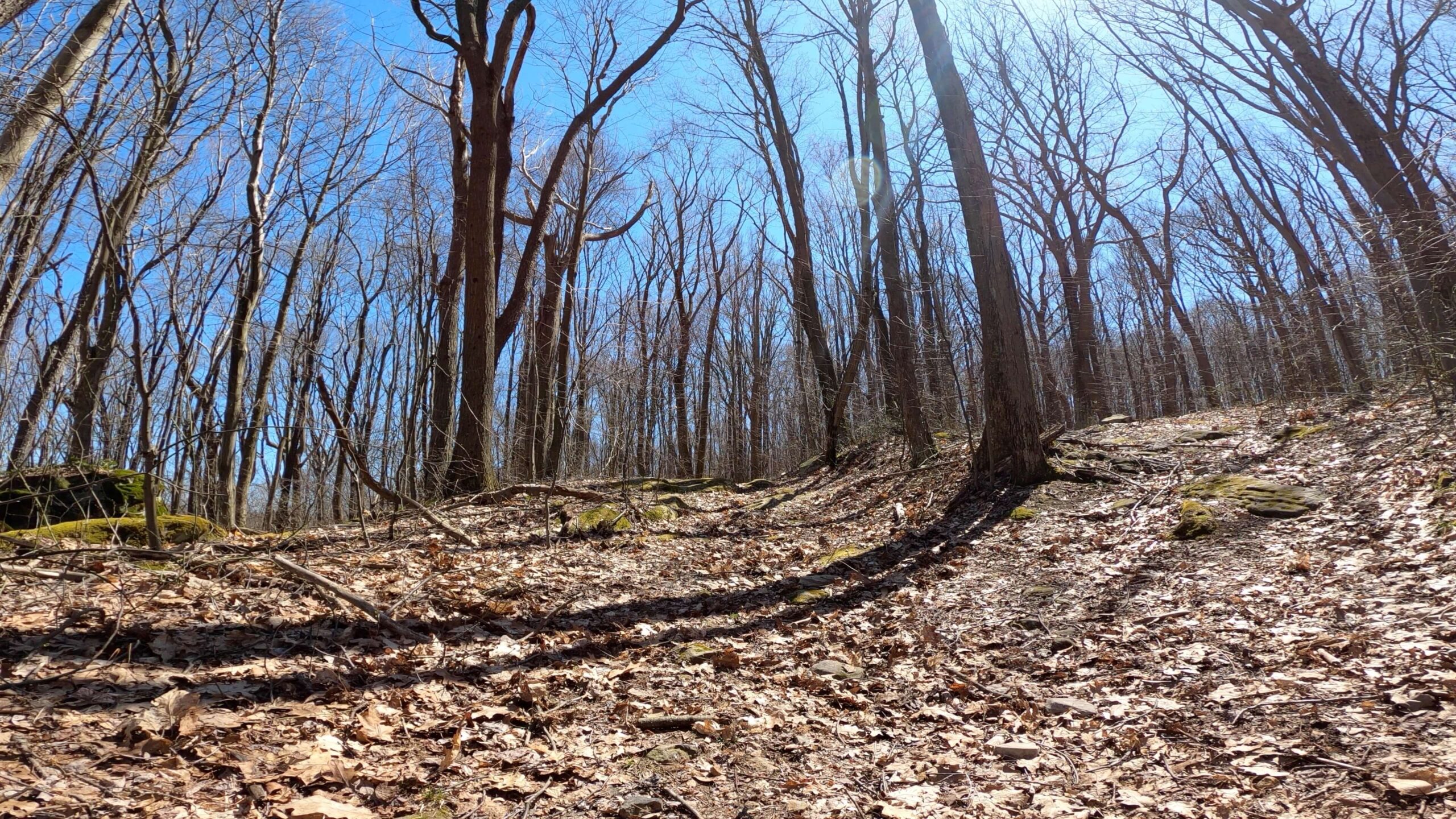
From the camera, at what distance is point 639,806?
2.71 meters

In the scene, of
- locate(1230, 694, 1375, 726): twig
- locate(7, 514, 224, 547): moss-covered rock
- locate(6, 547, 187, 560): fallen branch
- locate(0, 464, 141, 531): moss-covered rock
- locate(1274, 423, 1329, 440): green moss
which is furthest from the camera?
locate(1274, 423, 1329, 440): green moss

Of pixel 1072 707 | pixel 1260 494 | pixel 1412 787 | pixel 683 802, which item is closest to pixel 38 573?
pixel 683 802

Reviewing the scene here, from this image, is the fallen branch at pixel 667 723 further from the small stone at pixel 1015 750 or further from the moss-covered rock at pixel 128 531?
the moss-covered rock at pixel 128 531

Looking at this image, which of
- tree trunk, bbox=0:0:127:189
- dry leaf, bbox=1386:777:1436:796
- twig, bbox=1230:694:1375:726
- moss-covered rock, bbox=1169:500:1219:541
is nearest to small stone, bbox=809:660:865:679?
twig, bbox=1230:694:1375:726

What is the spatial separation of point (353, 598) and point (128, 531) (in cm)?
276

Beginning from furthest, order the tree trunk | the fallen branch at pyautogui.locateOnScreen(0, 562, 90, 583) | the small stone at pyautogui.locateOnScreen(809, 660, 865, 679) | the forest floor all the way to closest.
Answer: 1. the tree trunk
2. the small stone at pyautogui.locateOnScreen(809, 660, 865, 679)
3. the fallen branch at pyautogui.locateOnScreen(0, 562, 90, 583)
4. the forest floor

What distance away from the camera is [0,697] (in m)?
2.68

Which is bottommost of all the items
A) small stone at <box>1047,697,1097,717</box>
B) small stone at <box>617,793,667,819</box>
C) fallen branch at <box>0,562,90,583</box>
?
Result: small stone at <box>1047,697,1097,717</box>

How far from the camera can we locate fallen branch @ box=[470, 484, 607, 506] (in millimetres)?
7801

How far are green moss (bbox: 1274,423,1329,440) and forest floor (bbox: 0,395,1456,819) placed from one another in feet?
3.26

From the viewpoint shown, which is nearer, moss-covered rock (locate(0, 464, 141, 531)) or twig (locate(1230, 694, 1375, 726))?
twig (locate(1230, 694, 1375, 726))

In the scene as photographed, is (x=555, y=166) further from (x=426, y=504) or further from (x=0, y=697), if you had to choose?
(x=0, y=697)

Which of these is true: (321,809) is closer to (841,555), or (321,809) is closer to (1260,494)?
(841,555)

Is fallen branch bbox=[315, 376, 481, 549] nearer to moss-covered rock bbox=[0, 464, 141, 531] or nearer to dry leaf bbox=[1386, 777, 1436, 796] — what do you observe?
moss-covered rock bbox=[0, 464, 141, 531]
